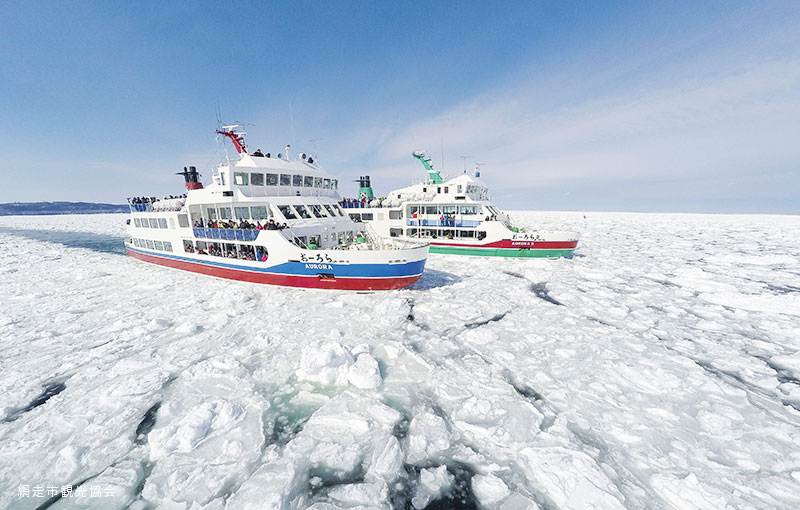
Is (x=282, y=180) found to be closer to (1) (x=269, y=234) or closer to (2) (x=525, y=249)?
(1) (x=269, y=234)

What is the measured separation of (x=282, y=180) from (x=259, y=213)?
9.26 ft

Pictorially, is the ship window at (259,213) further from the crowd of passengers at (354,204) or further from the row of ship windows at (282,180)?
the crowd of passengers at (354,204)

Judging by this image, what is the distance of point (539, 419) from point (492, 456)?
1389 mm

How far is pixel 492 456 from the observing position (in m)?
5.03

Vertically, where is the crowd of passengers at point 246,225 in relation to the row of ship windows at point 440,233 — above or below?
above

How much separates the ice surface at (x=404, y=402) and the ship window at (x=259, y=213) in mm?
5448

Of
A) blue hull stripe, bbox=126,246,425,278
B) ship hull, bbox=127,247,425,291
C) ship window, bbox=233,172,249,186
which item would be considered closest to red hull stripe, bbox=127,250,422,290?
ship hull, bbox=127,247,425,291

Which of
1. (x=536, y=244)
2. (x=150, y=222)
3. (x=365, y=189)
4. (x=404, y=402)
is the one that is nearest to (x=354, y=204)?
(x=365, y=189)

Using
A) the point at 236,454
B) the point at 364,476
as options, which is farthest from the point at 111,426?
the point at 364,476

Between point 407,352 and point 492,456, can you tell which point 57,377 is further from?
point 492,456

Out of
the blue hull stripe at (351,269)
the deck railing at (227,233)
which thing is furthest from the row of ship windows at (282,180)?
the blue hull stripe at (351,269)

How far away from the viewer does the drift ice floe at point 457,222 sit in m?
21.4

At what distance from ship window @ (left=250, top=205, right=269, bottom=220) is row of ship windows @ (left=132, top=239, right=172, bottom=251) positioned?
26.3 feet

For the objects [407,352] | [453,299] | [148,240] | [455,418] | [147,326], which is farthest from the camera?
[148,240]
